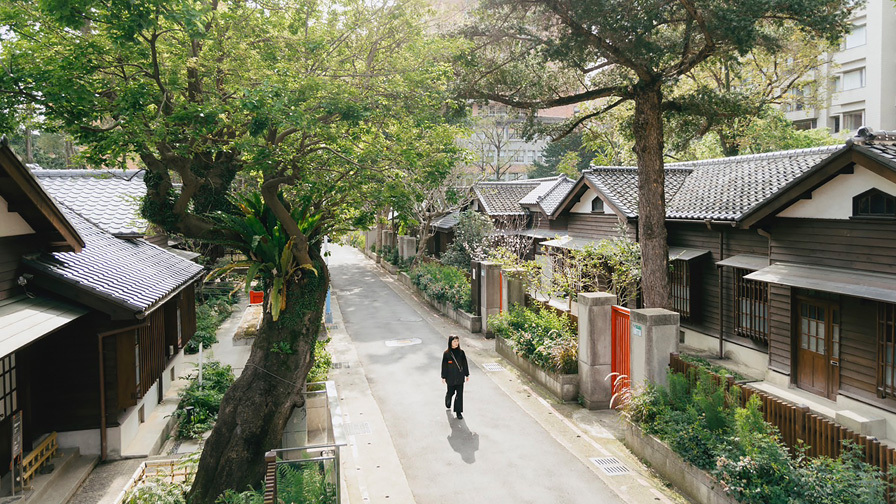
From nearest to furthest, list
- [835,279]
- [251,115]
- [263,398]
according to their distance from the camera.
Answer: [263,398]
[251,115]
[835,279]

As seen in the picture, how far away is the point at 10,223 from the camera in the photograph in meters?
8.34

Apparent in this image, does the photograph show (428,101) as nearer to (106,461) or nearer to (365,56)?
(365,56)

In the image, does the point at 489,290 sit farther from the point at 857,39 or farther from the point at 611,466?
the point at 857,39

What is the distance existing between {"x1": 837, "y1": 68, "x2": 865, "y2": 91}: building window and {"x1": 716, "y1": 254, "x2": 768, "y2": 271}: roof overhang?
34324mm

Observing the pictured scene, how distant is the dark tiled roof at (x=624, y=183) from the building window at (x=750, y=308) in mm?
4265

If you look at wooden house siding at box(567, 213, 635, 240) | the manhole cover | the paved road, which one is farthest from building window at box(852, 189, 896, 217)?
the manhole cover

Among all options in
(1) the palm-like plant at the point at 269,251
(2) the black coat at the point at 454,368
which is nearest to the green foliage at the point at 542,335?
(2) the black coat at the point at 454,368

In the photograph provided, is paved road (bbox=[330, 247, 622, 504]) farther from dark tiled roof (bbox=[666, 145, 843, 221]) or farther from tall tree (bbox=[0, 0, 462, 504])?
dark tiled roof (bbox=[666, 145, 843, 221])

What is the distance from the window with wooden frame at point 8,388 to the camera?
8.16 meters

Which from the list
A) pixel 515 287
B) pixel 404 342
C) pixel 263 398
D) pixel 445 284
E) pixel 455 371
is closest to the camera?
pixel 263 398

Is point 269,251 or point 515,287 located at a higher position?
point 269,251

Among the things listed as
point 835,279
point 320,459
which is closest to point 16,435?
point 320,459

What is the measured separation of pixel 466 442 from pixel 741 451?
4788 millimetres

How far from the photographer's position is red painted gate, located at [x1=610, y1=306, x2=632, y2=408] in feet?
39.4
